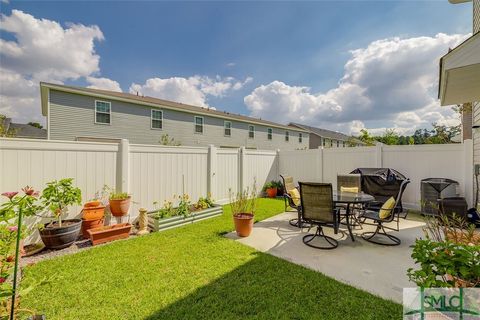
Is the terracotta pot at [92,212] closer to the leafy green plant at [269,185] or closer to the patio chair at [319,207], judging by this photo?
the patio chair at [319,207]

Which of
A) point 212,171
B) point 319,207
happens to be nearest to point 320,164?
point 212,171

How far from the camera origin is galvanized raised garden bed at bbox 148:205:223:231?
16.3ft

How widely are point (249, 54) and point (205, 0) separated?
11.0 ft

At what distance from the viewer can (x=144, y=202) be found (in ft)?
18.2

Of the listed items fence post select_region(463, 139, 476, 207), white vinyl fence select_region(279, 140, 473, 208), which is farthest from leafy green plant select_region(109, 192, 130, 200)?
fence post select_region(463, 139, 476, 207)

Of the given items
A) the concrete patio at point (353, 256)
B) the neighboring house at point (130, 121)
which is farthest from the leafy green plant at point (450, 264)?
the neighboring house at point (130, 121)

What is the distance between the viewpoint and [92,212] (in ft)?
14.6

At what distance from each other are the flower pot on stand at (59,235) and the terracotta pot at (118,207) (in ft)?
2.46

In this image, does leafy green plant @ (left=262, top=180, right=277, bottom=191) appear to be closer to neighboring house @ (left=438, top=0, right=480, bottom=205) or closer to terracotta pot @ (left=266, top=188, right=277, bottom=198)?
terracotta pot @ (left=266, top=188, right=277, bottom=198)

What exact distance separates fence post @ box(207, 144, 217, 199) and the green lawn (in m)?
3.21

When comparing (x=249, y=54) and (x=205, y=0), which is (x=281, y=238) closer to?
(x=205, y=0)

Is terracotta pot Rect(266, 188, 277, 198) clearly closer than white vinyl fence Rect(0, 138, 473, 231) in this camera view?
No

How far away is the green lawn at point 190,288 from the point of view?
7.47 ft

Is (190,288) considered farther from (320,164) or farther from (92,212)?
(320,164)
